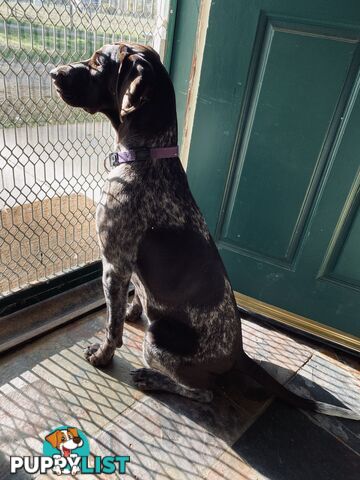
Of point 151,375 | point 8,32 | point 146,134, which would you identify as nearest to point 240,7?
point 146,134

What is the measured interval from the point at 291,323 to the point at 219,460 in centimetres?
115

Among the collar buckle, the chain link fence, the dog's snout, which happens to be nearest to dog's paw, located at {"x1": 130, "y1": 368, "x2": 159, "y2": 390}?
the chain link fence

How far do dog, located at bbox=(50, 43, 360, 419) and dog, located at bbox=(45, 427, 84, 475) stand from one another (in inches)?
18.2

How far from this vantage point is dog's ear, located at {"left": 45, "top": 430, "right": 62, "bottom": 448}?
1.63 metres

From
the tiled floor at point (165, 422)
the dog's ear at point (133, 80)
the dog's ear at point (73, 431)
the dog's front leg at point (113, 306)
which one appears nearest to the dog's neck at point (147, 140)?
the dog's ear at point (133, 80)

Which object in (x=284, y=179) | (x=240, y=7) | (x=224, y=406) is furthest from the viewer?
(x=284, y=179)

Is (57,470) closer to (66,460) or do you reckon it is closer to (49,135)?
(66,460)

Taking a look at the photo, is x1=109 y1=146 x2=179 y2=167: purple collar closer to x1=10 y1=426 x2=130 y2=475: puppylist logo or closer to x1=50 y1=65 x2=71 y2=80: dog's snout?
x1=50 y1=65 x2=71 y2=80: dog's snout

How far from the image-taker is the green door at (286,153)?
6.64 feet

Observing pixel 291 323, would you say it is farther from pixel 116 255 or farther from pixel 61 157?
pixel 61 157

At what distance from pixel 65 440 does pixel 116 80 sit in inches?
62.4

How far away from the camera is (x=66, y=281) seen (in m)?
2.52

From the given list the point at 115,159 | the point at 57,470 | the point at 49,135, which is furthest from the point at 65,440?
the point at 49,135

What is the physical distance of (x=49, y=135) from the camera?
2113mm
